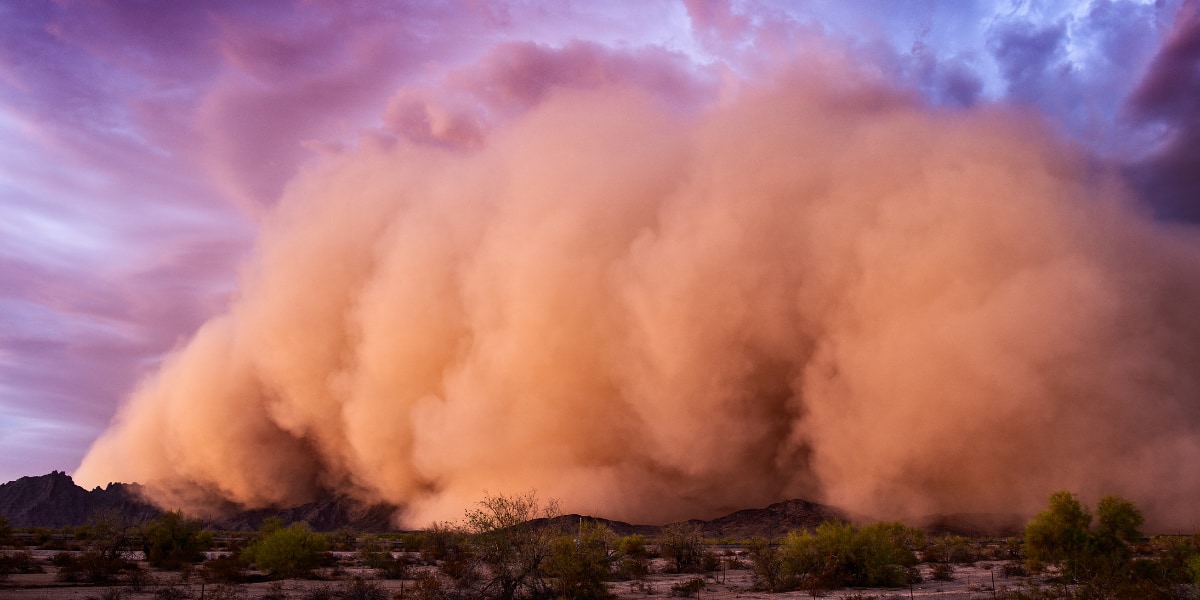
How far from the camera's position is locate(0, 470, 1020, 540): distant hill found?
87.1m

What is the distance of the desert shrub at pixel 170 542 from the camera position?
143 feet

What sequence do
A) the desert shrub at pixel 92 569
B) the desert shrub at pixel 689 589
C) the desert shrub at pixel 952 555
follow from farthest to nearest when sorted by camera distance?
the desert shrub at pixel 952 555 < the desert shrub at pixel 92 569 < the desert shrub at pixel 689 589

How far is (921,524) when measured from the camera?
85.6 metres

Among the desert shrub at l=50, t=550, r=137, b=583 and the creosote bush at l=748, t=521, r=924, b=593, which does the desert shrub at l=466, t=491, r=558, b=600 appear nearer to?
the creosote bush at l=748, t=521, r=924, b=593

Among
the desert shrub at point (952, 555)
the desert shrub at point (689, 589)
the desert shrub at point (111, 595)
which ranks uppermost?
the desert shrub at point (952, 555)

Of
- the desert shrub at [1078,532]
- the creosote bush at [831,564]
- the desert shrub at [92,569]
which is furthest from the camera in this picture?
the desert shrub at [1078,532]

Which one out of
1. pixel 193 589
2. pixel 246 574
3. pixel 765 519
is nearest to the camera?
pixel 193 589

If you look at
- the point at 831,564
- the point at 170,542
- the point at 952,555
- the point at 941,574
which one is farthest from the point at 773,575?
the point at 170,542

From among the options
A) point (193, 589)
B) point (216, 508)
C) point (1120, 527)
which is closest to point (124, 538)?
point (193, 589)

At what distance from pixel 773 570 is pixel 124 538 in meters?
36.9

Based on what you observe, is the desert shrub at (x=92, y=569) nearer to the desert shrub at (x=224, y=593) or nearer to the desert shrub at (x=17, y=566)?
the desert shrub at (x=17, y=566)

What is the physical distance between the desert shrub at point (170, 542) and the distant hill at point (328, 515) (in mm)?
9569

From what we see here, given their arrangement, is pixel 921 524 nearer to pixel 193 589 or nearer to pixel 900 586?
pixel 900 586

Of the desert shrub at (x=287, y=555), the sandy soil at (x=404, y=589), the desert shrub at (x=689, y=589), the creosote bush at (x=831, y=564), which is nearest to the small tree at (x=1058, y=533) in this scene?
the sandy soil at (x=404, y=589)
